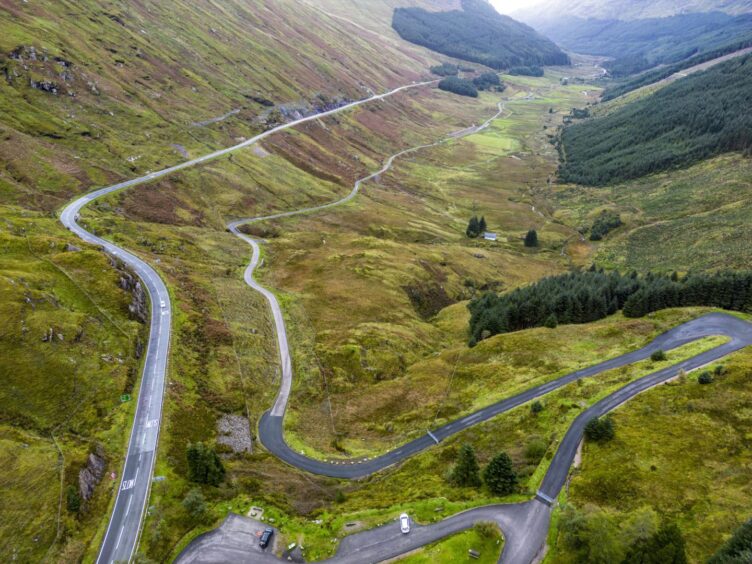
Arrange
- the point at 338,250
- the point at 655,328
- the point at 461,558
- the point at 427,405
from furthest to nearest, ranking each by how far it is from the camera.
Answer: the point at 338,250 → the point at 655,328 → the point at 427,405 → the point at 461,558

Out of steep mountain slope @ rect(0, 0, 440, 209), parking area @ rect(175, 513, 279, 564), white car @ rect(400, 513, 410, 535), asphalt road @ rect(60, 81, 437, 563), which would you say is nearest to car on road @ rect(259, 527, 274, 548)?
parking area @ rect(175, 513, 279, 564)

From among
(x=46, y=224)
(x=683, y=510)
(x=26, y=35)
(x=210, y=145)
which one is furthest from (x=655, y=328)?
(x=26, y=35)

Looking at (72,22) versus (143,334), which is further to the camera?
(72,22)

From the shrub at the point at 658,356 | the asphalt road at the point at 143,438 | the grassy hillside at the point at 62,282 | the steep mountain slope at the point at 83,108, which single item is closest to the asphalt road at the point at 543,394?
the shrub at the point at 658,356

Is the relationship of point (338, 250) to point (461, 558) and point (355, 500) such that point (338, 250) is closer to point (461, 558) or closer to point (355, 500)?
point (355, 500)

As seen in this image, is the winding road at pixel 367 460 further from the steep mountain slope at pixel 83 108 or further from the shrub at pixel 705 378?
the steep mountain slope at pixel 83 108

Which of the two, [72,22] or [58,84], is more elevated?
[72,22]
